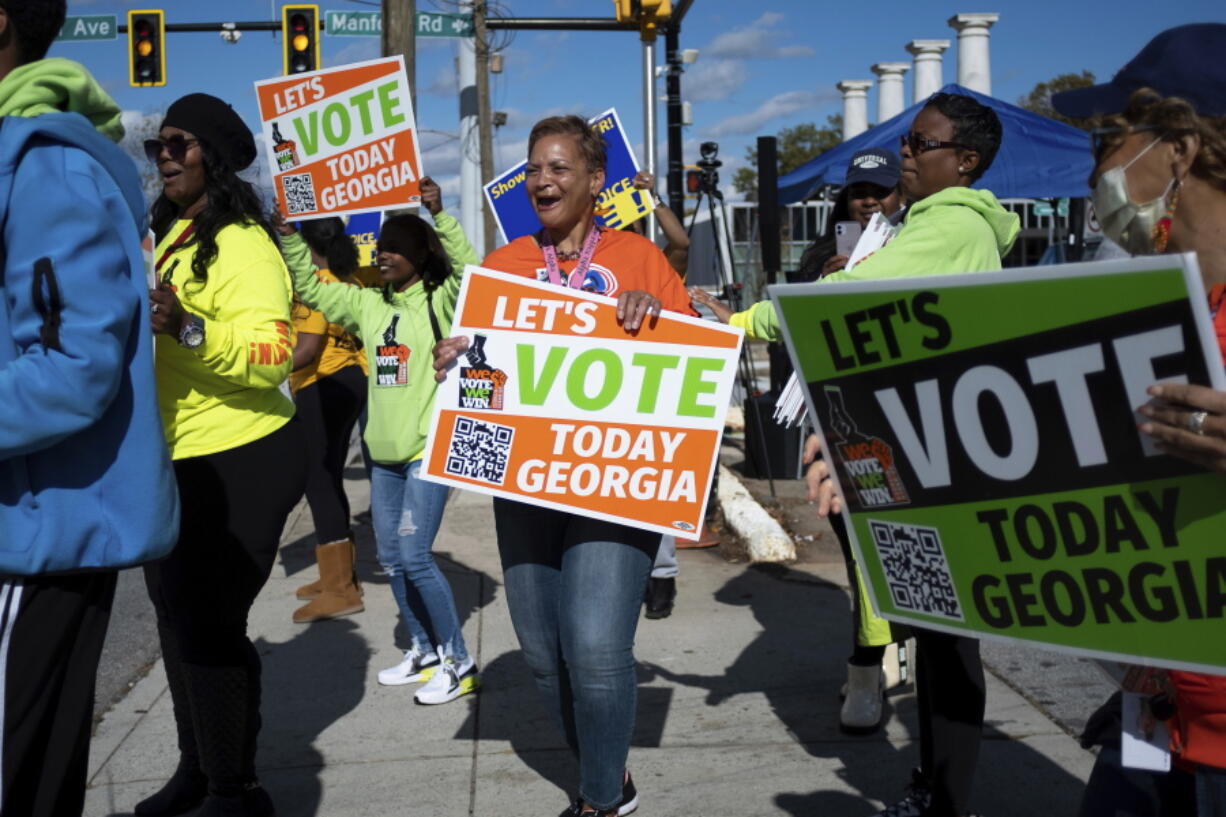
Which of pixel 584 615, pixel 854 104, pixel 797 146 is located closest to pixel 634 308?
pixel 584 615

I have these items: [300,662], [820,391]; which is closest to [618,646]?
[820,391]

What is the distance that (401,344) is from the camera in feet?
18.5

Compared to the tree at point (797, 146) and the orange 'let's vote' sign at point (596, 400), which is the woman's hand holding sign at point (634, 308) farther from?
Answer: the tree at point (797, 146)

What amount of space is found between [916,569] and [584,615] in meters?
1.47

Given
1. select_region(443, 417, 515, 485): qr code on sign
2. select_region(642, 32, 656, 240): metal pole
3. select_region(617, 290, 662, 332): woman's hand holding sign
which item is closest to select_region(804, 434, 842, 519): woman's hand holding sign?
select_region(617, 290, 662, 332): woman's hand holding sign

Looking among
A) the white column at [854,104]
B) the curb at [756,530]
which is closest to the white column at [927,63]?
the white column at [854,104]

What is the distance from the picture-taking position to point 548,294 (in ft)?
12.1

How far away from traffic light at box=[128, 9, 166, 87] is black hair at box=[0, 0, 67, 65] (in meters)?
20.1

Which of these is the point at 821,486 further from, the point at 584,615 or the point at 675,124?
the point at 675,124

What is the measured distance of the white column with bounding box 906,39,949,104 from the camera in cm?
2677

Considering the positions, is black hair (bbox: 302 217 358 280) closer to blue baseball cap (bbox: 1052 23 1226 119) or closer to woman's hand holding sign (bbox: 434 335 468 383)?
woman's hand holding sign (bbox: 434 335 468 383)

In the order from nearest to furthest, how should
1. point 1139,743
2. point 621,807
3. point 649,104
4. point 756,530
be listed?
1. point 1139,743
2. point 621,807
3. point 756,530
4. point 649,104

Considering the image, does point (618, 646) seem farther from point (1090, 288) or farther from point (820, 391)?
point (1090, 288)

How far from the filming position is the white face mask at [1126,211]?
202 cm
